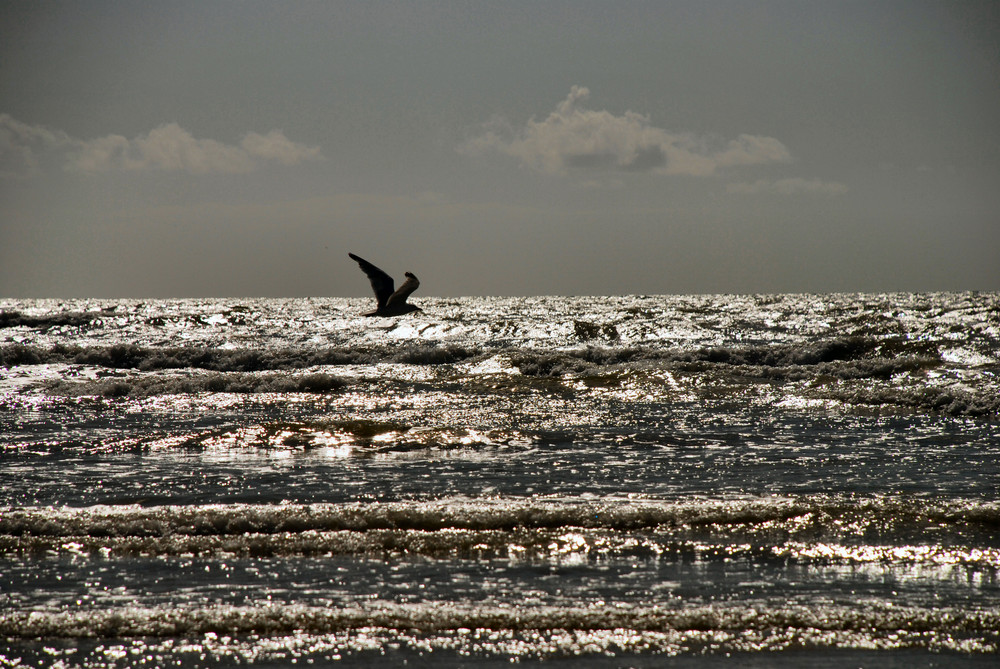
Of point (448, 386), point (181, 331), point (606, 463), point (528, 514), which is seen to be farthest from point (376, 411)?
point (181, 331)

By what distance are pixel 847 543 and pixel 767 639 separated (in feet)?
5.95

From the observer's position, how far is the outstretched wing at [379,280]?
1876 inches

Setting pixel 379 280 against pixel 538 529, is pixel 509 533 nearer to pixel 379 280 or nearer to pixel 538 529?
pixel 538 529

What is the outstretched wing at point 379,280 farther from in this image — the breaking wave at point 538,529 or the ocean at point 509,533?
the breaking wave at point 538,529

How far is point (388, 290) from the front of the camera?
49844 mm

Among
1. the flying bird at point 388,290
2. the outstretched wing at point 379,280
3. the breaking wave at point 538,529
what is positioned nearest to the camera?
the breaking wave at point 538,529

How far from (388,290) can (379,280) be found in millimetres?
1324

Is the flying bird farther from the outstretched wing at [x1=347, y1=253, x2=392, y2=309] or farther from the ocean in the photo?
the ocean

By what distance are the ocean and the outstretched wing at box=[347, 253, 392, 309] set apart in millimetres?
33607

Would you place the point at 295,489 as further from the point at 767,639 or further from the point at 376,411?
the point at 376,411

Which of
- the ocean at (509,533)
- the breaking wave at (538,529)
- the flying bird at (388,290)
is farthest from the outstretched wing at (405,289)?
the breaking wave at (538,529)

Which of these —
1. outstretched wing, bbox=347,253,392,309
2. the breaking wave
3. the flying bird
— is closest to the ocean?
the breaking wave

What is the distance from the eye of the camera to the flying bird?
4844cm

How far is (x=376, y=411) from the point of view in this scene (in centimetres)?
1395
